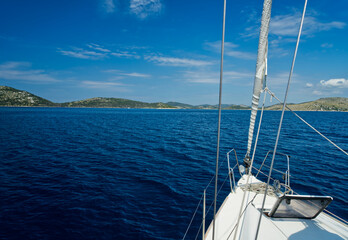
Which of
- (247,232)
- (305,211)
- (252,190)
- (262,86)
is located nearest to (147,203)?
(252,190)

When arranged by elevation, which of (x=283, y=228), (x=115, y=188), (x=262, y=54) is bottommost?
(x=115, y=188)

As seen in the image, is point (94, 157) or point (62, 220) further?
point (94, 157)

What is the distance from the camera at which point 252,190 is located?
9180mm

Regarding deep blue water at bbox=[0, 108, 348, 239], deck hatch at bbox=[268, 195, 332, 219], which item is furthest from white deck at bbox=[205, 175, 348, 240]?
deep blue water at bbox=[0, 108, 348, 239]

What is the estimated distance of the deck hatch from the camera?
5.80 meters

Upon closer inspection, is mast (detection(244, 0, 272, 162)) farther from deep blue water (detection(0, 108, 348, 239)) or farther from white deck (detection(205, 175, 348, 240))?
deep blue water (detection(0, 108, 348, 239))

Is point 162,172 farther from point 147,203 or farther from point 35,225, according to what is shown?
point 35,225

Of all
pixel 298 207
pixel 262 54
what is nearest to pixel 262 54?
pixel 262 54

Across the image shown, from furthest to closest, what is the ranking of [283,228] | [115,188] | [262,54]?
[115,188] → [262,54] → [283,228]

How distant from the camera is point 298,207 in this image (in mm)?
6125

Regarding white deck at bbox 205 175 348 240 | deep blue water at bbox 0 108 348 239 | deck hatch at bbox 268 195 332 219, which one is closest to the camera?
white deck at bbox 205 175 348 240

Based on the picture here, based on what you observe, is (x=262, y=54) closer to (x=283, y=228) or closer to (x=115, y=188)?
(x=283, y=228)

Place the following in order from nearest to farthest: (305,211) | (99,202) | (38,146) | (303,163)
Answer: (305,211) < (99,202) < (303,163) < (38,146)

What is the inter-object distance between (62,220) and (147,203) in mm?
4823
